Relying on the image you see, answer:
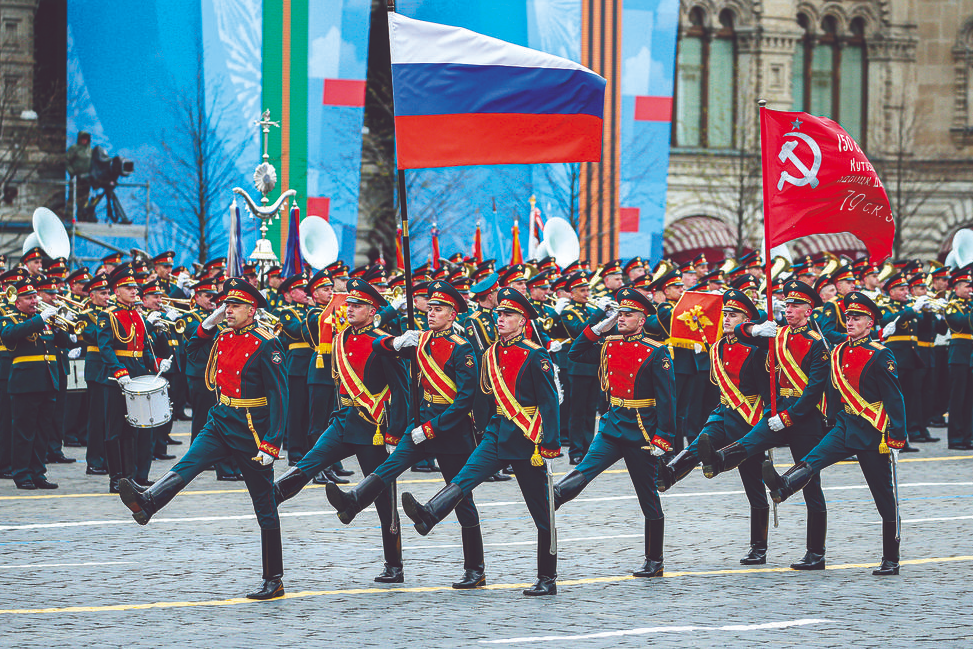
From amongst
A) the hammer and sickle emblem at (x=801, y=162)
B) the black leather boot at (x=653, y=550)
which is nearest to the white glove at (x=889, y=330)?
the hammer and sickle emblem at (x=801, y=162)

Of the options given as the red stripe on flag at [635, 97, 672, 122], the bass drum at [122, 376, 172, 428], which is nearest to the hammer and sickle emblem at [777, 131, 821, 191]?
the bass drum at [122, 376, 172, 428]

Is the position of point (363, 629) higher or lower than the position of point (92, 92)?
lower

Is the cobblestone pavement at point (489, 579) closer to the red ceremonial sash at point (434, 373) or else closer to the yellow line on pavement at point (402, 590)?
the yellow line on pavement at point (402, 590)

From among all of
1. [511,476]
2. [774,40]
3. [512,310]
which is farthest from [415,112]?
[774,40]

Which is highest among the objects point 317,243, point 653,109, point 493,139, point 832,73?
point 832,73

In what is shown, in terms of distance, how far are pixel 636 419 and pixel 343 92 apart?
79.1 feet

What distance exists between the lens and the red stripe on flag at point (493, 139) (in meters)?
10.0

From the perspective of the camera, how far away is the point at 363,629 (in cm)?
815

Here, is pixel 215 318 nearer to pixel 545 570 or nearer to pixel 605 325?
pixel 605 325

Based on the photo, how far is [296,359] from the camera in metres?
16.5

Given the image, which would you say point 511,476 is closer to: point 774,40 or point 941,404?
point 941,404

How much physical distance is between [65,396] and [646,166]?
876 inches

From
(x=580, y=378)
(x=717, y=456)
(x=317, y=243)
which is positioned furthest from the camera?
(x=317, y=243)

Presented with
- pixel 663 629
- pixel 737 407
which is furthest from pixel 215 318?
pixel 663 629
